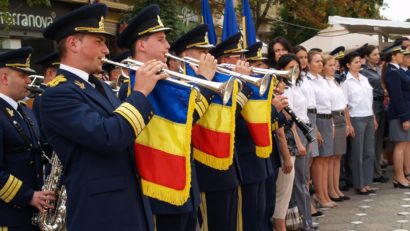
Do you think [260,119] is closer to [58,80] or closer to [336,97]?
[58,80]

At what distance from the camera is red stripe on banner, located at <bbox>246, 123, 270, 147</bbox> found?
531 cm

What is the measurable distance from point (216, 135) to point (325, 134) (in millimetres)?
4121

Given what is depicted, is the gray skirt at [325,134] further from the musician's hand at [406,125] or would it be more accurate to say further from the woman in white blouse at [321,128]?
the musician's hand at [406,125]

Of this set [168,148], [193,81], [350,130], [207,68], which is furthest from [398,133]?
[168,148]

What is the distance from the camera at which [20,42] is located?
1350 centimetres

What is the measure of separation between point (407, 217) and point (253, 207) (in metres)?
3.00

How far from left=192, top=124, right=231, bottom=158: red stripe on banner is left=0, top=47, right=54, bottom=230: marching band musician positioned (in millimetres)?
1134

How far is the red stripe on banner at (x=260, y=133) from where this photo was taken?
17.4 feet

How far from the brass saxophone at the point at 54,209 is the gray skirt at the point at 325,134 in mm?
4842

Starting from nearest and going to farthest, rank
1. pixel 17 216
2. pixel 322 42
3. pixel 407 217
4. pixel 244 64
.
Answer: pixel 17 216 < pixel 244 64 < pixel 407 217 < pixel 322 42

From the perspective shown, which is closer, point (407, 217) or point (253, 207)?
point (253, 207)

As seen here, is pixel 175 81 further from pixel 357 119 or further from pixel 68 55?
pixel 357 119

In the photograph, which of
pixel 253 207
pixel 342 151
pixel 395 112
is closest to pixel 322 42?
pixel 395 112

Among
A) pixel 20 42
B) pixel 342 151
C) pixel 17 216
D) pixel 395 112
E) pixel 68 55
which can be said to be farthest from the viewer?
pixel 20 42
